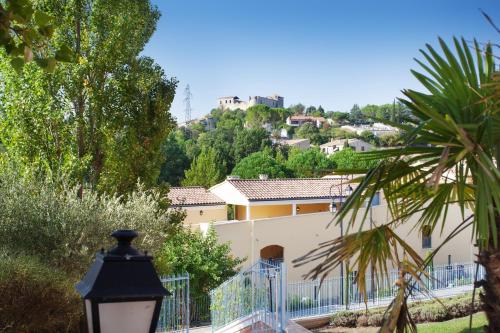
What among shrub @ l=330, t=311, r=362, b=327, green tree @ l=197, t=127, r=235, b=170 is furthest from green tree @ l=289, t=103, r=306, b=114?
shrub @ l=330, t=311, r=362, b=327

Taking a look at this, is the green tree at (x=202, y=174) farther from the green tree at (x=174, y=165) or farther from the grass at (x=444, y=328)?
the grass at (x=444, y=328)

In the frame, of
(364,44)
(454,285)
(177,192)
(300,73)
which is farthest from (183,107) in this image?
(454,285)

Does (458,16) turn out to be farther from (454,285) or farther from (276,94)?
(276,94)

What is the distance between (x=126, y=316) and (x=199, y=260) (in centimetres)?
1663

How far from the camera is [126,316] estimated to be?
1974 mm

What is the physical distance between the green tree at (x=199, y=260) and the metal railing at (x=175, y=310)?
164 inches

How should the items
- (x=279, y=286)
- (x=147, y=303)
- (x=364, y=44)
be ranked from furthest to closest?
1. (x=364, y=44)
2. (x=279, y=286)
3. (x=147, y=303)

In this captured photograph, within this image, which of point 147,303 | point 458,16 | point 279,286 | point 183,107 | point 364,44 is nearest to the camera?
point 147,303

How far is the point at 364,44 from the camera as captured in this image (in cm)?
4656

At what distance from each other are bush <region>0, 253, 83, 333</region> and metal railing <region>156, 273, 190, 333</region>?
13.3 feet

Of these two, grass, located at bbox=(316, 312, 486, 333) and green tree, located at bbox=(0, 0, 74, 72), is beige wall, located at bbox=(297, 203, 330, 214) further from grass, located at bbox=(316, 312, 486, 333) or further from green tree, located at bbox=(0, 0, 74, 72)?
green tree, located at bbox=(0, 0, 74, 72)

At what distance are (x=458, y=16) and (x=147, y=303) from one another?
29.6 meters

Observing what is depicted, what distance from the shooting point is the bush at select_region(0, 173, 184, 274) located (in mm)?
8984

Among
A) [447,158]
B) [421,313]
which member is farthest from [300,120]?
[447,158]
